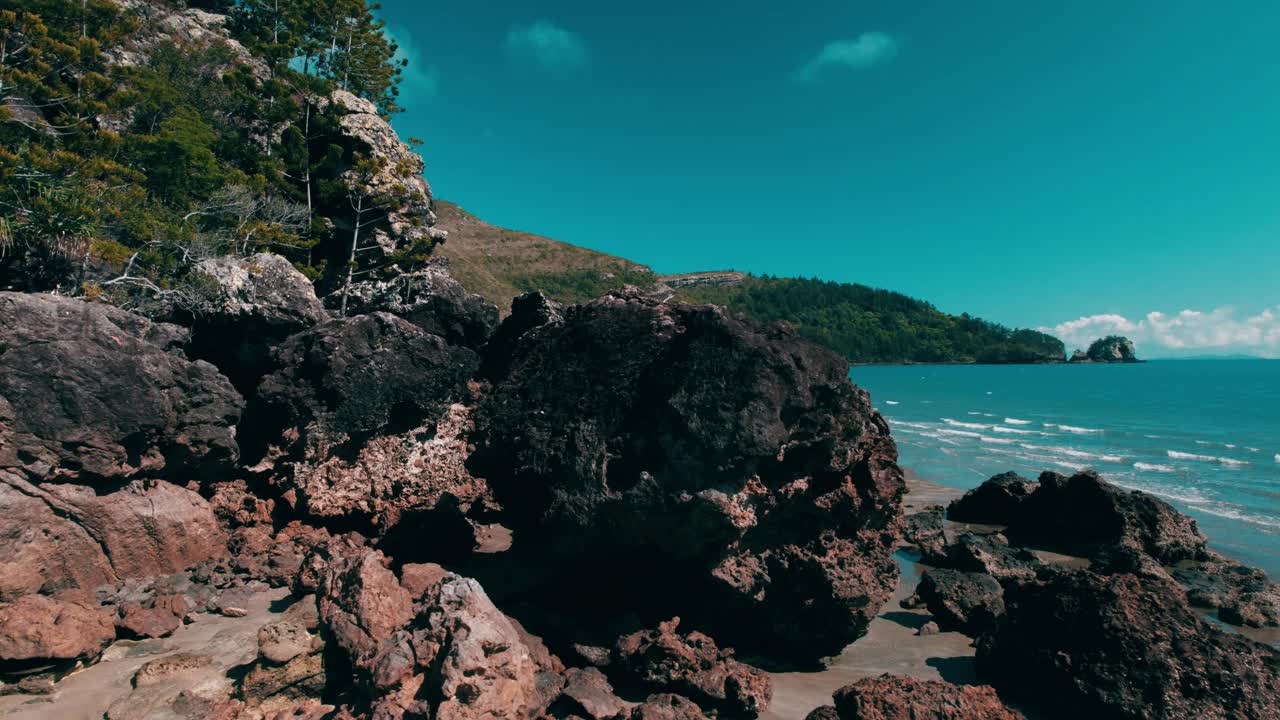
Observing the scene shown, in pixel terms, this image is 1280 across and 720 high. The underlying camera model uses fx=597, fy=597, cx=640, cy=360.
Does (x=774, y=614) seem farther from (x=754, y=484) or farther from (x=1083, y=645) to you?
(x=1083, y=645)

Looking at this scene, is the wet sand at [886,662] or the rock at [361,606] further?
the wet sand at [886,662]

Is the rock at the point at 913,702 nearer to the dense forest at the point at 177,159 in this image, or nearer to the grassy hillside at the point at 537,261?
the dense forest at the point at 177,159

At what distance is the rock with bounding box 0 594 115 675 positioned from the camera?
5555mm

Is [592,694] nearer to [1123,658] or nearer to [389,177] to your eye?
[1123,658]

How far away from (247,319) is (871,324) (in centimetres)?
18853

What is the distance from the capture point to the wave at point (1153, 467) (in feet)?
84.8

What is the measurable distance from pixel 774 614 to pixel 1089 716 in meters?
3.31

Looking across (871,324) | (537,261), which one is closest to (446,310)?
(537,261)

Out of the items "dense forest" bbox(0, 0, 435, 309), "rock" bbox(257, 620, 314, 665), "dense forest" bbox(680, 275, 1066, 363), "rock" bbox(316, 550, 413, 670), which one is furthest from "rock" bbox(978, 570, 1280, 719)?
"dense forest" bbox(680, 275, 1066, 363)

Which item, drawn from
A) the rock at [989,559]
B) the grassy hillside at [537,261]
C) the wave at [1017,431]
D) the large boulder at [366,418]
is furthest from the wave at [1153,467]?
the grassy hillside at [537,261]

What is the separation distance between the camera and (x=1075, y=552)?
A: 13734mm

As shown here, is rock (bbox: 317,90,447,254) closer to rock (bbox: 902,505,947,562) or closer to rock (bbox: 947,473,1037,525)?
rock (bbox: 902,505,947,562)

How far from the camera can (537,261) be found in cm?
11350

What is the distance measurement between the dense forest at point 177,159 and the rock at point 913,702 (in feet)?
45.0
